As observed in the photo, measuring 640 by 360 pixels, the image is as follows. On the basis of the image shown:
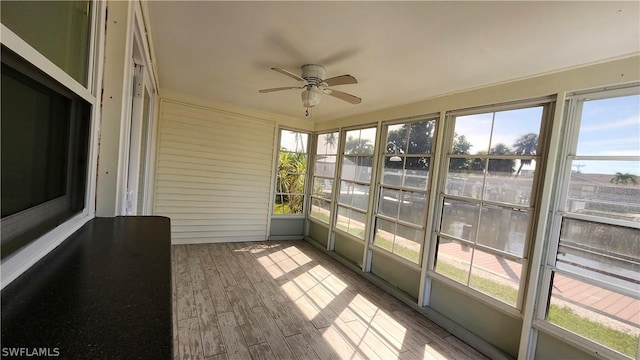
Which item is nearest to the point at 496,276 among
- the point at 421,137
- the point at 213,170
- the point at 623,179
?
the point at 623,179

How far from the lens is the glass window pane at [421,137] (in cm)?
326

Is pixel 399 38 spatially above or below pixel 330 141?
above

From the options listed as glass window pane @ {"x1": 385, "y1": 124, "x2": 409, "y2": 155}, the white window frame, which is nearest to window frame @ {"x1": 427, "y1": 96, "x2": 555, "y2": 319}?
glass window pane @ {"x1": 385, "y1": 124, "x2": 409, "y2": 155}

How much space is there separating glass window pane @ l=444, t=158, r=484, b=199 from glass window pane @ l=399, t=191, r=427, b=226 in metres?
0.35

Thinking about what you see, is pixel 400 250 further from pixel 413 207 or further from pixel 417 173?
pixel 417 173

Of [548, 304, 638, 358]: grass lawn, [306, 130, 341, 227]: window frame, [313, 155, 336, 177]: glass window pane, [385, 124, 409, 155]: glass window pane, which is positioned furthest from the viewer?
[313, 155, 336, 177]: glass window pane

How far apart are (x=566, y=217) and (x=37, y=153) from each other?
3.02 meters

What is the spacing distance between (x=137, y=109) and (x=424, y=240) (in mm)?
3048

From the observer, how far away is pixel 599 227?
1.97m

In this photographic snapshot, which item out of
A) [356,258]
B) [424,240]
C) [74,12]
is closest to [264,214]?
[356,258]

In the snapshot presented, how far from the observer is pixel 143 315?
508 mm

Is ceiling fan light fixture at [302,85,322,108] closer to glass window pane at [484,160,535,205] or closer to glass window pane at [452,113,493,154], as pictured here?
glass window pane at [452,113,493,154]

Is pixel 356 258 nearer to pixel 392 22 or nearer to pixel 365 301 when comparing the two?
pixel 365 301

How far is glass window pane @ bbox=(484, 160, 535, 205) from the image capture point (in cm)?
237
